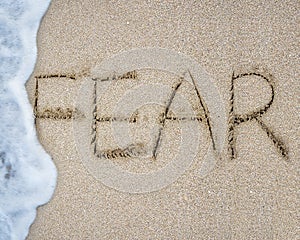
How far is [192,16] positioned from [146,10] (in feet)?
0.76

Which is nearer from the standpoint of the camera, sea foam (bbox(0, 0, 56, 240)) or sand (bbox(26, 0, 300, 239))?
sand (bbox(26, 0, 300, 239))

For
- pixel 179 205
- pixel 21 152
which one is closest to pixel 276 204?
pixel 179 205

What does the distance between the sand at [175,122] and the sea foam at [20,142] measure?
0.18 ft

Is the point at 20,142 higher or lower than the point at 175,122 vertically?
lower

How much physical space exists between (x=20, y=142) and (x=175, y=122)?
2.66ft

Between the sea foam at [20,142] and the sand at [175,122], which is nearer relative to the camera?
the sand at [175,122]

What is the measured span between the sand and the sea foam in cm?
5

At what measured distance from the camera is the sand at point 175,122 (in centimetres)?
Result: 204

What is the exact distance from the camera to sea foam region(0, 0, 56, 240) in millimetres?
2197

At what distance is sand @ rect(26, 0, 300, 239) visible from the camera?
2.04 metres

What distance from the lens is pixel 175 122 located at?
2102mm

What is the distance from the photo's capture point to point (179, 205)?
2.09 meters

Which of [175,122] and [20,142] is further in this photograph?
[20,142]

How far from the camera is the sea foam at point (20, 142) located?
220 centimetres
